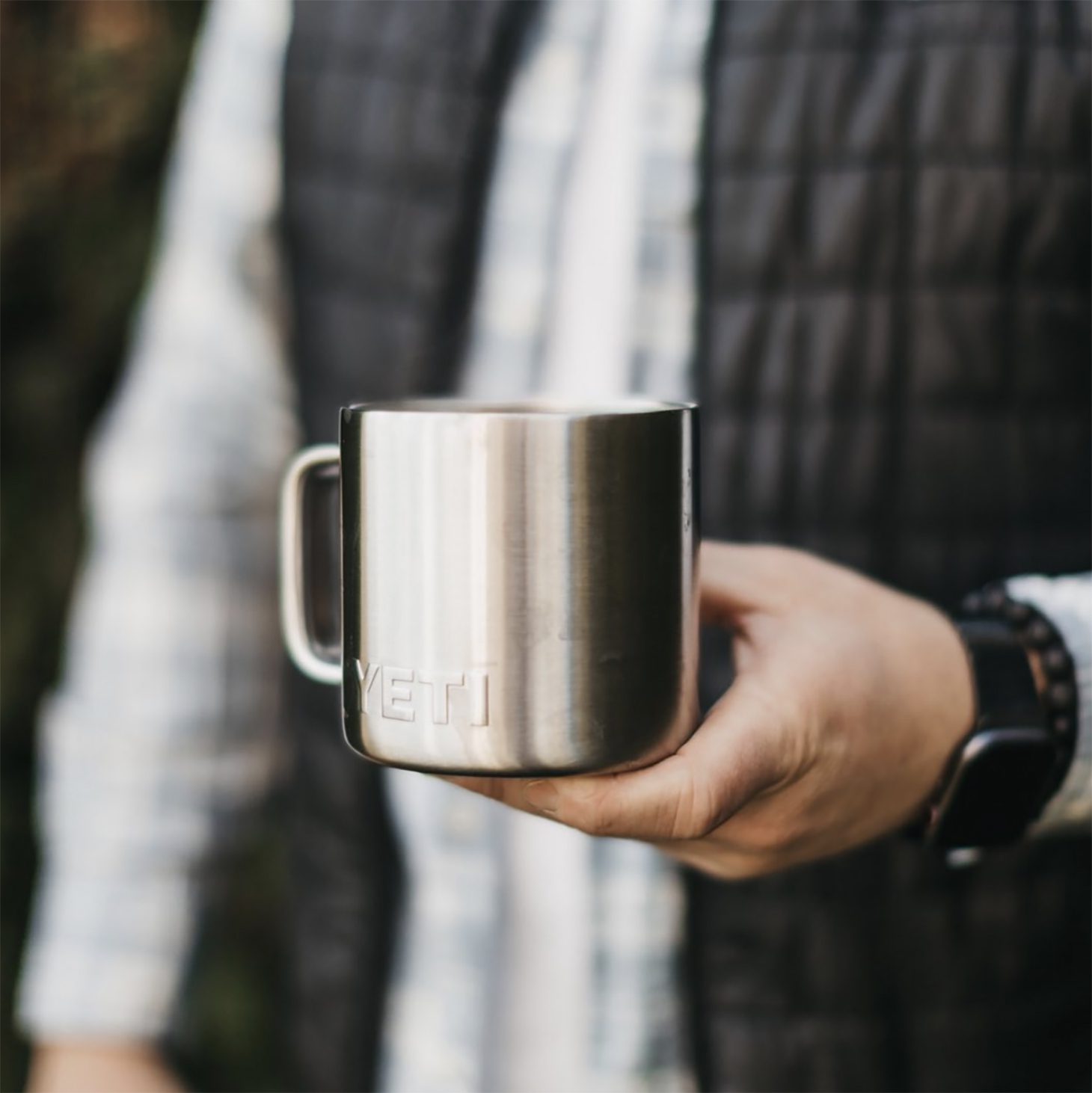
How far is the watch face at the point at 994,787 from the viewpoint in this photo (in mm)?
829

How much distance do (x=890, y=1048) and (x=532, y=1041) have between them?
11.0 inches

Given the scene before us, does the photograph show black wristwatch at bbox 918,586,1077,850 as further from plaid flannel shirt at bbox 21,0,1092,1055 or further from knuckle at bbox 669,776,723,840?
plaid flannel shirt at bbox 21,0,1092,1055

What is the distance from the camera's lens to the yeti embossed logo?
0.65m

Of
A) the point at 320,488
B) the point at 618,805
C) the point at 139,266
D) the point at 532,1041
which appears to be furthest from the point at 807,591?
the point at 139,266

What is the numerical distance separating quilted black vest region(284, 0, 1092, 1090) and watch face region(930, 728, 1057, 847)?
0.17 metres

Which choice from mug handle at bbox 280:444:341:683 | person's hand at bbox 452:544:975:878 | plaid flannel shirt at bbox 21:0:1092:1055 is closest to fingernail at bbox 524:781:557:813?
person's hand at bbox 452:544:975:878

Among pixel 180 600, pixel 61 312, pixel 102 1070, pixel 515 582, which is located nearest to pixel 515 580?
pixel 515 582

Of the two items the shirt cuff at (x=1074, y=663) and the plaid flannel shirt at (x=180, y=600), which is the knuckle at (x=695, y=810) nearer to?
the shirt cuff at (x=1074, y=663)

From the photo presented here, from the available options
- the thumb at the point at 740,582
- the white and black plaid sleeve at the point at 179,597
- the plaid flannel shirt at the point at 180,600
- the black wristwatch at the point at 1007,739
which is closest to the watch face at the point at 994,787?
the black wristwatch at the point at 1007,739

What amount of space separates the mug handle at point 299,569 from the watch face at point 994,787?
15.4 inches

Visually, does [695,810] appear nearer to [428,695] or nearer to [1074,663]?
[428,695]

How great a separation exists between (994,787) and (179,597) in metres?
0.72

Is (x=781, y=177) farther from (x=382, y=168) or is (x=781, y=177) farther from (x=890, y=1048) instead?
(x=890, y=1048)

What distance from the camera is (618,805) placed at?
2.25ft
